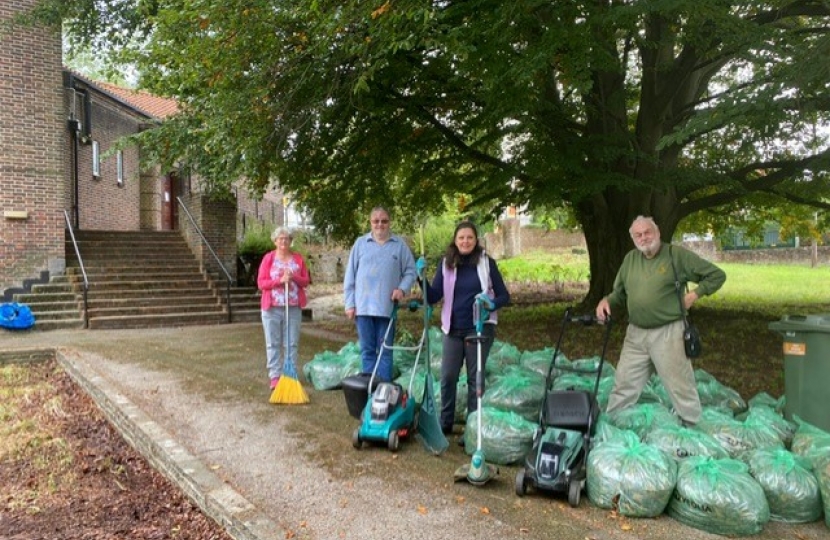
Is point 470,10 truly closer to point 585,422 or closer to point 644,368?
point 644,368

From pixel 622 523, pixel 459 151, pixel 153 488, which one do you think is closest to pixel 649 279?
pixel 622 523

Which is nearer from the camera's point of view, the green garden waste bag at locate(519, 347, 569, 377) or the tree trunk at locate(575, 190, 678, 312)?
the green garden waste bag at locate(519, 347, 569, 377)

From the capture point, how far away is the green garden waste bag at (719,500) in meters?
3.60

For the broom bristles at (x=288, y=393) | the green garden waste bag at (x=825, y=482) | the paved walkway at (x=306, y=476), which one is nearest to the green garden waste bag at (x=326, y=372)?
the paved walkway at (x=306, y=476)

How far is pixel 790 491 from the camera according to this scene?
3.79 m

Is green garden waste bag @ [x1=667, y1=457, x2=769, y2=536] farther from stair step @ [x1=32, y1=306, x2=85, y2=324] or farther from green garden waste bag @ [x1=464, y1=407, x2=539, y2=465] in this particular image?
stair step @ [x1=32, y1=306, x2=85, y2=324]

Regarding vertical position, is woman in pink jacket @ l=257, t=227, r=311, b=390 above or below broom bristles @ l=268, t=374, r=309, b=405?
above

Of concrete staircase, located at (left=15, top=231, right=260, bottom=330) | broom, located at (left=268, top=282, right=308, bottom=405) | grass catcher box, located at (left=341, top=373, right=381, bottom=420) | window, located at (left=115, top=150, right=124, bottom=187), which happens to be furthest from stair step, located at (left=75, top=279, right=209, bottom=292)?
grass catcher box, located at (left=341, top=373, right=381, bottom=420)

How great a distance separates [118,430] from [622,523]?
187 inches

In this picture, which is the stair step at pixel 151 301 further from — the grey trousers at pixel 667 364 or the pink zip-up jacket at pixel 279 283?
the grey trousers at pixel 667 364

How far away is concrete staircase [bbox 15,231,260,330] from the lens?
1341cm

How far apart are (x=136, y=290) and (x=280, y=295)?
9.11 m

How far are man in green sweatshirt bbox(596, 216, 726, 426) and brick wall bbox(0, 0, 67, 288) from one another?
12846 mm

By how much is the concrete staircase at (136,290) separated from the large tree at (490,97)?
320 cm
